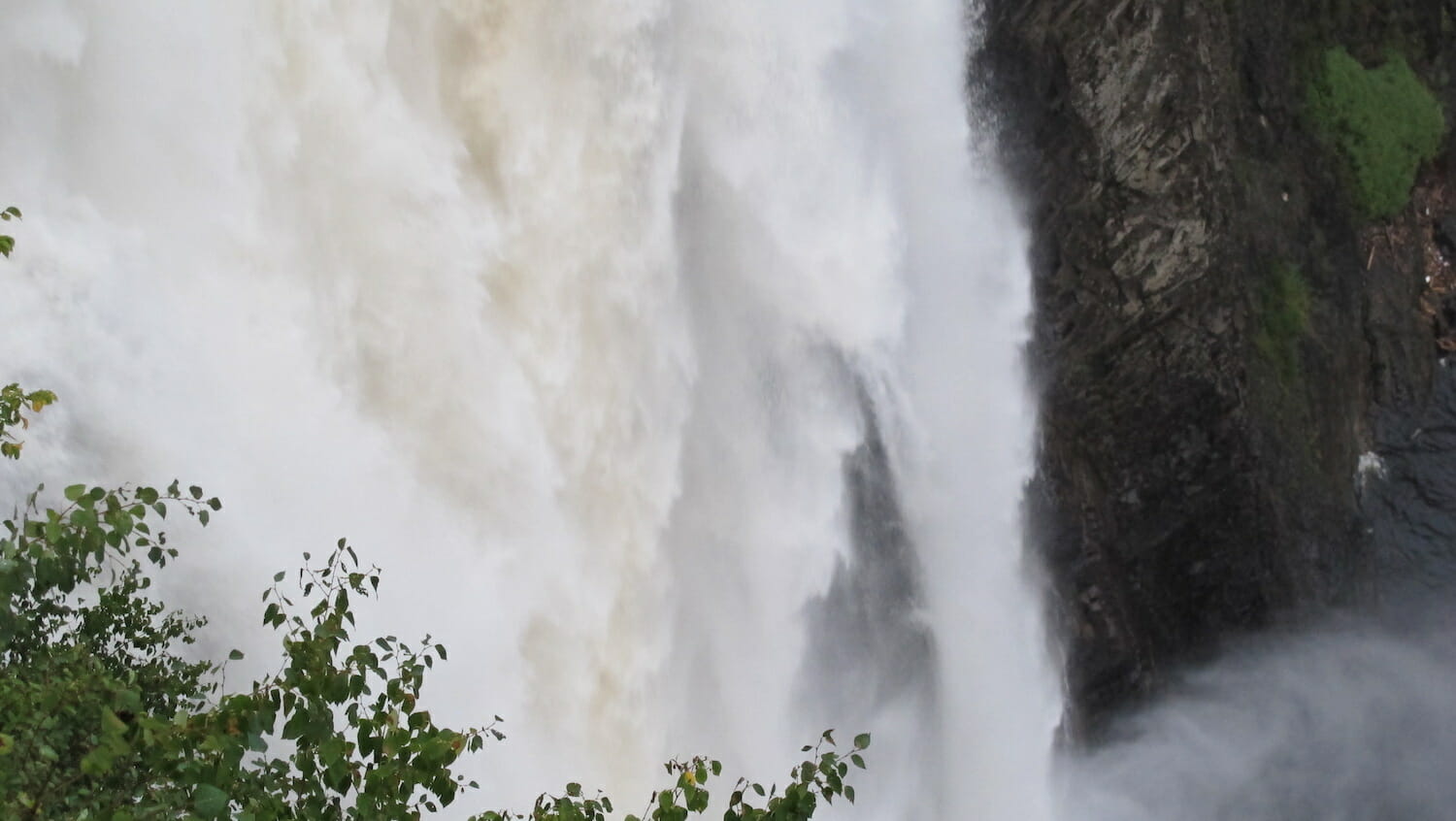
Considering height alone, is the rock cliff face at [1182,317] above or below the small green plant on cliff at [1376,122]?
below

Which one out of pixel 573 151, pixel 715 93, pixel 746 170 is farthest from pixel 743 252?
pixel 573 151

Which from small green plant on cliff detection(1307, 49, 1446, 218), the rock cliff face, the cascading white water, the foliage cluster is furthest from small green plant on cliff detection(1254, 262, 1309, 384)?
the foliage cluster

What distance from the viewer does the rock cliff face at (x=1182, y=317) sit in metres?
12.7

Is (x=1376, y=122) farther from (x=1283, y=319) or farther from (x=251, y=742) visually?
(x=251, y=742)

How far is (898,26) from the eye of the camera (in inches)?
480

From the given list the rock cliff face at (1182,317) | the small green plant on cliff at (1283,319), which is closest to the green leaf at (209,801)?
the rock cliff face at (1182,317)

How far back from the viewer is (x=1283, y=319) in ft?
45.2

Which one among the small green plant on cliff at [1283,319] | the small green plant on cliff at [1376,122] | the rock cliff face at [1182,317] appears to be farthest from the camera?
the small green plant on cliff at [1376,122]

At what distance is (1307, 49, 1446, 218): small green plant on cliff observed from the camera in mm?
14625

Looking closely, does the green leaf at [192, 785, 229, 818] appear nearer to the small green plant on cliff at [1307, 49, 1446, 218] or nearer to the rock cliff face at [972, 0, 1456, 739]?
the rock cliff face at [972, 0, 1456, 739]

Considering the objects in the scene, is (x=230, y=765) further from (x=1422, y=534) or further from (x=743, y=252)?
(x=1422, y=534)

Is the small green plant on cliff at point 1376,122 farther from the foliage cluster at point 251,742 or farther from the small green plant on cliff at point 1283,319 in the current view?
the foliage cluster at point 251,742

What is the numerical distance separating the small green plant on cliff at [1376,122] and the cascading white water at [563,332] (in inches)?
177

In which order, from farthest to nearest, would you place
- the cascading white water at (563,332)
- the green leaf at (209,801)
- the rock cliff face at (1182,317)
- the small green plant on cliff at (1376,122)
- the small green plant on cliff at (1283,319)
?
the small green plant on cliff at (1376,122) < the small green plant on cliff at (1283,319) < the rock cliff face at (1182,317) < the cascading white water at (563,332) < the green leaf at (209,801)
